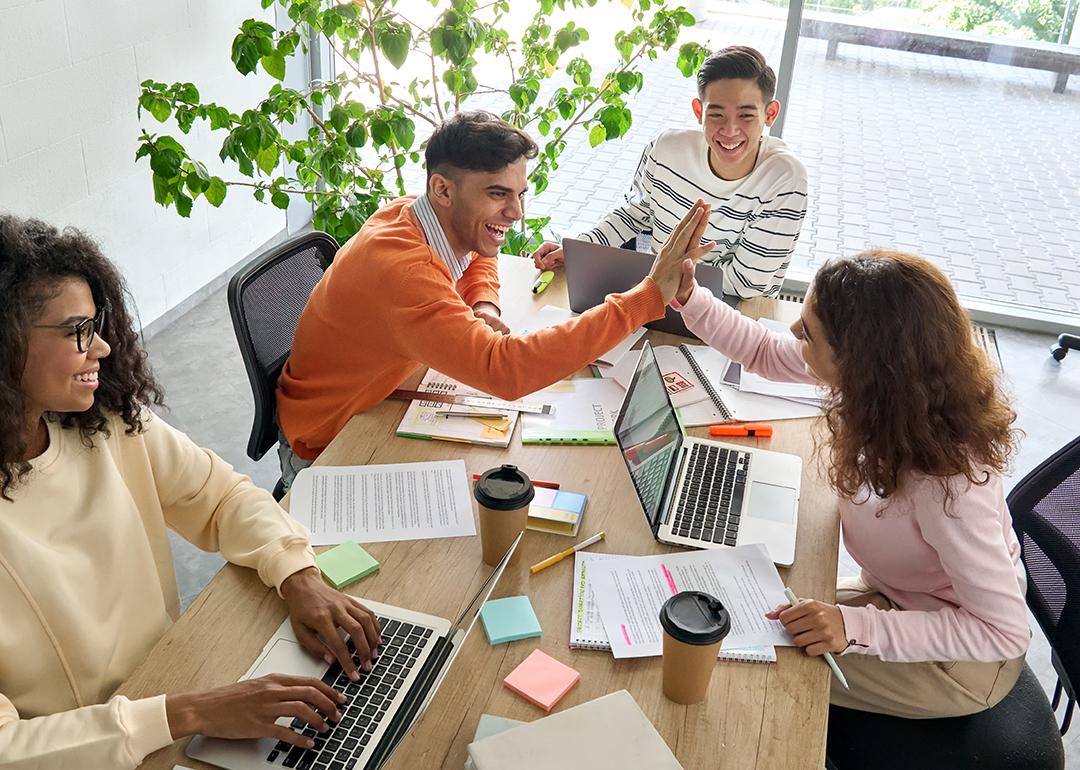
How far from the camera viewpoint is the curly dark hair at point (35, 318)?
1.27 meters

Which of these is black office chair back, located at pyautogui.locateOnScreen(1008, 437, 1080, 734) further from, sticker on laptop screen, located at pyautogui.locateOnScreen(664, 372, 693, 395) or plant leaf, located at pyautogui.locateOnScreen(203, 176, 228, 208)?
plant leaf, located at pyautogui.locateOnScreen(203, 176, 228, 208)

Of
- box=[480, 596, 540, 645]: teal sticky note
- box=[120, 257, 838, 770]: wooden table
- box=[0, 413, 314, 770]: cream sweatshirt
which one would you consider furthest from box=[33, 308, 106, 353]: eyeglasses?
box=[480, 596, 540, 645]: teal sticky note

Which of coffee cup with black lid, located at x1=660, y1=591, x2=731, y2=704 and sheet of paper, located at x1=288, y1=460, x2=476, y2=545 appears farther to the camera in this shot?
sheet of paper, located at x1=288, y1=460, x2=476, y2=545

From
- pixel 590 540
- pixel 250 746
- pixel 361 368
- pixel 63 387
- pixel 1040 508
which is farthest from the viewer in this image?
pixel 361 368

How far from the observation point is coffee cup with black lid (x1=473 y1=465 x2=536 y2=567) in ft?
4.73

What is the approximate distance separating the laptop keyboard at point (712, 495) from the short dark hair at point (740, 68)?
1.18 metres

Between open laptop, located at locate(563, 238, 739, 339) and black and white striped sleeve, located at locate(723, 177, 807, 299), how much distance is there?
0.28 m

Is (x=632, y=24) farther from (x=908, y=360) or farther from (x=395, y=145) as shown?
(x=908, y=360)

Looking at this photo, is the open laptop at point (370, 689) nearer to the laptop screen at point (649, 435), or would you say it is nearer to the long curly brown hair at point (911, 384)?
the laptop screen at point (649, 435)

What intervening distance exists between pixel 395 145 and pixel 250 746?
2.73m

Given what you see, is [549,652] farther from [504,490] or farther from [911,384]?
[911,384]

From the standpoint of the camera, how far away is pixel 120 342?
1.47 meters

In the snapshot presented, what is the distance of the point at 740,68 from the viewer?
2.55 metres

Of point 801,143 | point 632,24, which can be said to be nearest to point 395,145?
point 632,24
